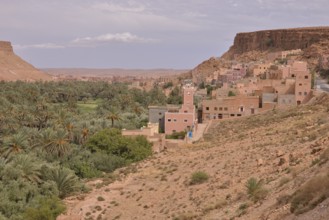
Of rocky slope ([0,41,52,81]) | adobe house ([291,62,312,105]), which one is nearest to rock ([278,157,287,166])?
adobe house ([291,62,312,105])

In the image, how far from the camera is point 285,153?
17.5 metres

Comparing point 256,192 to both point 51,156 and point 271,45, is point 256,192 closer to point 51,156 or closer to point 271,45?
point 51,156

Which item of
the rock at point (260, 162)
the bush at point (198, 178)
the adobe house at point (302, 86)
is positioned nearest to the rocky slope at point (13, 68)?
the adobe house at point (302, 86)

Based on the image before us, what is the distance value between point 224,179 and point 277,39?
9007 centimetres

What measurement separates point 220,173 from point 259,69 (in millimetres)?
44609

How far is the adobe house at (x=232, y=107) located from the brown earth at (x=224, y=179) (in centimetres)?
933

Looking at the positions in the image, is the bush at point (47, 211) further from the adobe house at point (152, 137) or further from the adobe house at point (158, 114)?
the adobe house at point (158, 114)

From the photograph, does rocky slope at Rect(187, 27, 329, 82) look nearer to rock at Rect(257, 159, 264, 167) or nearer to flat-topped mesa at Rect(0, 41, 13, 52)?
rock at Rect(257, 159, 264, 167)

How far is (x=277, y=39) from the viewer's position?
336ft

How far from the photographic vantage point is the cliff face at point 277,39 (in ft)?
299

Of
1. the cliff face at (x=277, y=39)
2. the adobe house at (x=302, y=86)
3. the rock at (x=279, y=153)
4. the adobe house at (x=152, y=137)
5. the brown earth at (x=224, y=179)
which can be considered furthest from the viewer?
the cliff face at (x=277, y=39)

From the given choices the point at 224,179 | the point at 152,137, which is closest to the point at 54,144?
the point at 152,137

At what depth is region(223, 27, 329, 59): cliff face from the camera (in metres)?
91.2

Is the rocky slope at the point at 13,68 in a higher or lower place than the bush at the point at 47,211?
higher
